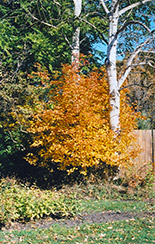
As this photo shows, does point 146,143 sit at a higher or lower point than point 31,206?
higher

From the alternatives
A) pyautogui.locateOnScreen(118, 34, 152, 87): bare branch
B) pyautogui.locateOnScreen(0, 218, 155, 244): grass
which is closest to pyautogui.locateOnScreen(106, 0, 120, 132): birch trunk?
pyautogui.locateOnScreen(118, 34, 152, 87): bare branch

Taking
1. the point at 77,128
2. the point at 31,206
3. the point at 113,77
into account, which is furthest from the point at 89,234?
the point at 113,77

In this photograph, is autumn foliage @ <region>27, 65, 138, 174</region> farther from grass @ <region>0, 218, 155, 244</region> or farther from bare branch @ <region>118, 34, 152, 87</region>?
grass @ <region>0, 218, 155, 244</region>

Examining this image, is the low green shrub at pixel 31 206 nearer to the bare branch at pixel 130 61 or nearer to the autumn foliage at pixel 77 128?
the autumn foliage at pixel 77 128

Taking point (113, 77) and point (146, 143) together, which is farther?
point (146, 143)

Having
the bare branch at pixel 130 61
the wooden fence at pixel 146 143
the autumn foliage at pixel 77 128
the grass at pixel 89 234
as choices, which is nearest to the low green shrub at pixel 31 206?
the grass at pixel 89 234

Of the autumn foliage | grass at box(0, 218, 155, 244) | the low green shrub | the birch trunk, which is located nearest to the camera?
grass at box(0, 218, 155, 244)

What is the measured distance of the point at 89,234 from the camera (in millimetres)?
4965

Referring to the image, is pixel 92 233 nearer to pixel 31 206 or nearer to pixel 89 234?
pixel 89 234

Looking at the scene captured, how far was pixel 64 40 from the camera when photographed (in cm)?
1213

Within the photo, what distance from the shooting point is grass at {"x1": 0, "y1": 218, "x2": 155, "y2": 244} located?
4.65 m

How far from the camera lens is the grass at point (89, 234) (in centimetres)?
465

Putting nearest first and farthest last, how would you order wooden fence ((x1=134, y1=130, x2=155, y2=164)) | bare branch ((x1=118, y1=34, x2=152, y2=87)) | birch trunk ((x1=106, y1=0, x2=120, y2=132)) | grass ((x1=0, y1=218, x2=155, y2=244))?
1. grass ((x1=0, y1=218, x2=155, y2=244))
2. birch trunk ((x1=106, y1=0, x2=120, y2=132))
3. bare branch ((x1=118, y1=34, x2=152, y2=87))
4. wooden fence ((x1=134, y1=130, x2=155, y2=164))

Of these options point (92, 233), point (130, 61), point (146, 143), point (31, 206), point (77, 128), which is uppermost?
point (130, 61)
